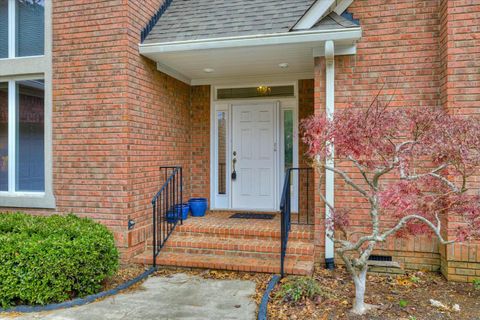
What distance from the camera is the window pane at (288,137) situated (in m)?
6.77

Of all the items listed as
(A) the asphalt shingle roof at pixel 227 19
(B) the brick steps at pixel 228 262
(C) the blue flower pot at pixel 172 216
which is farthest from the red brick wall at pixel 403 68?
(C) the blue flower pot at pixel 172 216

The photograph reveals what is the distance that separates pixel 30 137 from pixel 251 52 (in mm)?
3468

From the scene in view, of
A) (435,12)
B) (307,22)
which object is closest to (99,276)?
(307,22)

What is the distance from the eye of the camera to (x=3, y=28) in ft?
18.4

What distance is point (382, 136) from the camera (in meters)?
3.37

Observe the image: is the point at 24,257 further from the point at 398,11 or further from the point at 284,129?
the point at 398,11

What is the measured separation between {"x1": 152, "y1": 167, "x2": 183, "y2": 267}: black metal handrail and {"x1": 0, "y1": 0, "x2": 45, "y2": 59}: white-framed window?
259cm

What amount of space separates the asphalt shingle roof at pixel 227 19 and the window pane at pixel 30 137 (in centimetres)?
187

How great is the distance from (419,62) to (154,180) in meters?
4.03

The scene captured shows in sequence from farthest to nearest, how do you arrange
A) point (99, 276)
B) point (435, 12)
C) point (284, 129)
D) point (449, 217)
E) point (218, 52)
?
point (284, 129), point (218, 52), point (435, 12), point (449, 217), point (99, 276)

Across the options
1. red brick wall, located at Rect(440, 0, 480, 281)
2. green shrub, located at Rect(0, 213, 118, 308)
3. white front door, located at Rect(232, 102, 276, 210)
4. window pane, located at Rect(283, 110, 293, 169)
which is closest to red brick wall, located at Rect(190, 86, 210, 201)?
white front door, located at Rect(232, 102, 276, 210)

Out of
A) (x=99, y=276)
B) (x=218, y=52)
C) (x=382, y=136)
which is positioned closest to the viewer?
(x=382, y=136)

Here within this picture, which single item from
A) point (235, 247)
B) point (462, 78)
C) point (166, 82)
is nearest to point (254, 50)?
point (166, 82)

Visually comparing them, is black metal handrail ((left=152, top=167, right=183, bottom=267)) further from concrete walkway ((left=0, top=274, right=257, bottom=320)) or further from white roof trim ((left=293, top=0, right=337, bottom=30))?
white roof trim ((left=293, top=0, right=337, bottom=30))
